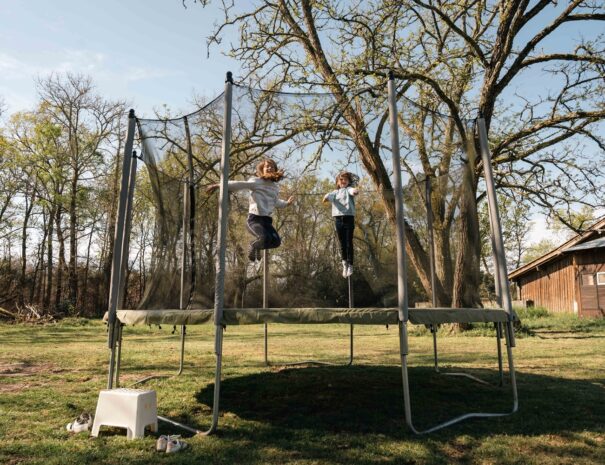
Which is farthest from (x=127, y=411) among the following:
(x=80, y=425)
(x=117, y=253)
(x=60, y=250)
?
(x=60, y=250)

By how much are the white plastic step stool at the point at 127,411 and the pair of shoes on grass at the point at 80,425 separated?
106mm

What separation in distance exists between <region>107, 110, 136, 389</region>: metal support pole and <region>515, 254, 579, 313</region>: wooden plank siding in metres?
17.6

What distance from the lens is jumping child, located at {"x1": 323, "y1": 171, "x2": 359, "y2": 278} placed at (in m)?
5.46

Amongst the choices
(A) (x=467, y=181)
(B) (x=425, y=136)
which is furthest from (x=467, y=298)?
(B) (x=425, y=136)

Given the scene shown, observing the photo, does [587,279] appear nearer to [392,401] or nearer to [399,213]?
[392,401]

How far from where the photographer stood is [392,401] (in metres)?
4.02

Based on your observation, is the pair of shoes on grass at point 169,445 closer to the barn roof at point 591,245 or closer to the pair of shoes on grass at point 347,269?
the pair of shoes on grass at point 347,269

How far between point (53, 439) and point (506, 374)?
14.8 feet

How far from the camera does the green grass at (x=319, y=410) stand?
273cm

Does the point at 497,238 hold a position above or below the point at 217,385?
above

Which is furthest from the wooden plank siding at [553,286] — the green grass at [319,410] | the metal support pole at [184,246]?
the metal support pole at [184,246]

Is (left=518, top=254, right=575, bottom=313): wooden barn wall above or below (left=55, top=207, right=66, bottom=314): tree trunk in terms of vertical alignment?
below

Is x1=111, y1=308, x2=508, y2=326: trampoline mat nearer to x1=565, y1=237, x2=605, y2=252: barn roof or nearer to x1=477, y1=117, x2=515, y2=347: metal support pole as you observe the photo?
x1=477, y1=117, x2=515, y2=347: metal support pole

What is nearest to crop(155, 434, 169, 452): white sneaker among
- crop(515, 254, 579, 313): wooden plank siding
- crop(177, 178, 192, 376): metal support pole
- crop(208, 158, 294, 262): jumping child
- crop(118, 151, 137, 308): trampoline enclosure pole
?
crop(118, 151, 137, 308): trampoline enclosure pole
